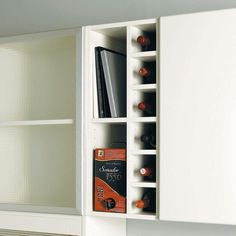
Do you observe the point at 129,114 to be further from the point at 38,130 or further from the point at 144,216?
the point at 38,130

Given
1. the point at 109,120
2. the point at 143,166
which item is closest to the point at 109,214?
the point at 143,166

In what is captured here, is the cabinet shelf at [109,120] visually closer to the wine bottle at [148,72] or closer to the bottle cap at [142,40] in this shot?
the wine bottle at [148,72]

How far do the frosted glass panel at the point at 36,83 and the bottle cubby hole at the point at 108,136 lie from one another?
9.7 inches

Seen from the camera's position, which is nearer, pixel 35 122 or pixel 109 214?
pixel 109 214

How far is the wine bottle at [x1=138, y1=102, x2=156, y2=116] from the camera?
2.03 metres

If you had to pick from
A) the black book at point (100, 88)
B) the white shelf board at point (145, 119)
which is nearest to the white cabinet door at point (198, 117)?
the white shelf board at point (145, 119)

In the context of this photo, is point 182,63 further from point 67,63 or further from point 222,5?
point 67,63

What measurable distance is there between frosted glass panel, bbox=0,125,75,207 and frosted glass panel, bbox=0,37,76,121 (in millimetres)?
94

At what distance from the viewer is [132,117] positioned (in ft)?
6.70

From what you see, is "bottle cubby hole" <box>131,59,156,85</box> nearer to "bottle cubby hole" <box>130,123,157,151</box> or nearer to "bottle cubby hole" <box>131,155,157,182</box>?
"bottle cubby hole" <box>130,123,157,151</box>

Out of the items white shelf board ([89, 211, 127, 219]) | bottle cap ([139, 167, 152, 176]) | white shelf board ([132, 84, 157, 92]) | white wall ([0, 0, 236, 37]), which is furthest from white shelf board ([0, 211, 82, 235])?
white wall ([0, 0, 236, 37])

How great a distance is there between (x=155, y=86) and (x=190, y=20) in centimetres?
27

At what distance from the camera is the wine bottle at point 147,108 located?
2.03 meters

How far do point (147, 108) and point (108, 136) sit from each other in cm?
29
